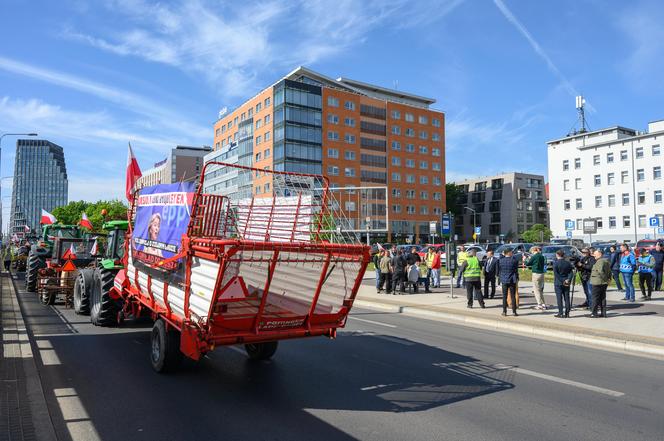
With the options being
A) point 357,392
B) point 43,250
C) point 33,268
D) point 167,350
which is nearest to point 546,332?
point 357,392

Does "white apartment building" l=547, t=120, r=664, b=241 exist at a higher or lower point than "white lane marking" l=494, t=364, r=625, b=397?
higher

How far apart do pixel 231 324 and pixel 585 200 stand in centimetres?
7440

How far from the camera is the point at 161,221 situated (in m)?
7.06

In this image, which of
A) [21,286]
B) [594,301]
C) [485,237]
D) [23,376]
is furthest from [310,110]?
[23,376]

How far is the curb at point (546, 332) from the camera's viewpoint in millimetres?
9339

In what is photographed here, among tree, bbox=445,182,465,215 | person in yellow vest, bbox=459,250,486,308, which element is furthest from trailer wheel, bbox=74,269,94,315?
tree, bbox=445,182,465,215

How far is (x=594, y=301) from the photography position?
41.3ft

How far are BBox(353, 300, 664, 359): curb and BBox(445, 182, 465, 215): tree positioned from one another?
313ft

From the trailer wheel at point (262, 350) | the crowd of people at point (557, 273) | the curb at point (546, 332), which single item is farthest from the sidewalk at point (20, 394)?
the crowd of people at point (557, 273)

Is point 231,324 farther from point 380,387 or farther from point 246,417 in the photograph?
point 380,387

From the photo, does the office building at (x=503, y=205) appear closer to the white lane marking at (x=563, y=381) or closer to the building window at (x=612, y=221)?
the building window at (x=612, y=221)

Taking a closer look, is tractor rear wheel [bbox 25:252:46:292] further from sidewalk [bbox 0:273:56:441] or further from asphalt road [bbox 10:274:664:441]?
asphalt road [bbox 10:274:664:441]

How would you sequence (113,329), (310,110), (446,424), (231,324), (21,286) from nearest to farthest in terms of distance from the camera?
1. (446,424)
2. (231,324)
3. (113,329)
4. (21,286)
5. (310,110)

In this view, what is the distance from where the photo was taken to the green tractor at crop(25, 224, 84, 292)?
18719 mm
